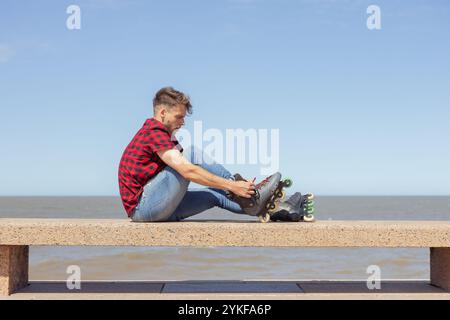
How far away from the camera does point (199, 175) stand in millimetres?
3762

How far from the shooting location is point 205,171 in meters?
3.80

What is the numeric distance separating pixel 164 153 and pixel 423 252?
9.58m

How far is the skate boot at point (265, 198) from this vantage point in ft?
12.9

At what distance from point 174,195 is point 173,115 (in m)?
0.63

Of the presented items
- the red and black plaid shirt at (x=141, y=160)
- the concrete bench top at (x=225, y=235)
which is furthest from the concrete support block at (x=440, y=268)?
the red and black plaid shirt at (x=141, y=160)

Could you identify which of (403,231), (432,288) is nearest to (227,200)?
(403,231)

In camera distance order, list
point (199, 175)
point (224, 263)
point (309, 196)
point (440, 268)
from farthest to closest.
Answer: point (224, 263)
point (440, 268)
point (309, 196)
point (199, 175)

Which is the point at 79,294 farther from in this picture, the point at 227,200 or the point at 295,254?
the point at 295,254

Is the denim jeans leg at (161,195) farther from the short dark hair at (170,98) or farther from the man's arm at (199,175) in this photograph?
the short dark hair at (170,98)

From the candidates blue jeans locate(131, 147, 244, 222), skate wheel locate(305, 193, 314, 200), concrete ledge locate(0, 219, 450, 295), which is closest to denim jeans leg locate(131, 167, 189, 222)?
blue jeans locate(131, 147, 244, 222)

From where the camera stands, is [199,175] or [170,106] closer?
[199,175]

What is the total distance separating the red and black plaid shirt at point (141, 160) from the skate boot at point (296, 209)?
97 centimetres

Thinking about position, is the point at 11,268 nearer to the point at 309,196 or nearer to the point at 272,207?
the point at 272,207

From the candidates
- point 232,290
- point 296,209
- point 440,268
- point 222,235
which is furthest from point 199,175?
point 440,268
